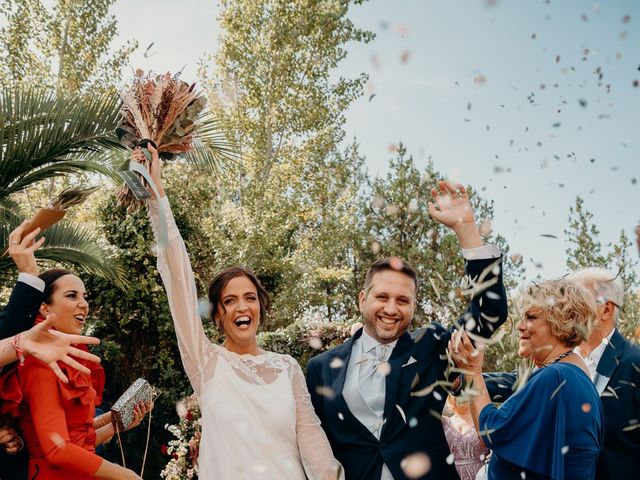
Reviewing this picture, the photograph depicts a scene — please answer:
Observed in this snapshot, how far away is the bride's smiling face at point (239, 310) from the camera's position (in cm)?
326

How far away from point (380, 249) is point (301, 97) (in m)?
6.50

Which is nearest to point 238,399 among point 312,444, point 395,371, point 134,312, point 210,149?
point 312,444

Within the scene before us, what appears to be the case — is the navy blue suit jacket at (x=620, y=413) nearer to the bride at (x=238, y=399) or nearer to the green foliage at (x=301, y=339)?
the bride at (x=238, y=399)

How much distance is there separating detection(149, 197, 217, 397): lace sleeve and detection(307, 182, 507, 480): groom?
673 millimetres

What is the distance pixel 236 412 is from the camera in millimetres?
2934

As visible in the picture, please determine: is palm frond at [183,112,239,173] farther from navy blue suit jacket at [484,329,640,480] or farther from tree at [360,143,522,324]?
tree at [360,143,522,324]

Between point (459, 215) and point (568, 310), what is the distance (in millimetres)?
744

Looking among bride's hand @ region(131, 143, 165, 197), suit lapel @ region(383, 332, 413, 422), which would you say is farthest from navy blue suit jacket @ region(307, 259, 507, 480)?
bride's hand @ region(131, 143, 165, 197)

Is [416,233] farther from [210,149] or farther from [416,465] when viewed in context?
[416,465]

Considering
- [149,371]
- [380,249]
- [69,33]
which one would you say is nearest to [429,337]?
[149,371]

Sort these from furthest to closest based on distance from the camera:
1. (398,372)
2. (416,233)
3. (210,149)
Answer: (416,233), (210,149), (398,372)

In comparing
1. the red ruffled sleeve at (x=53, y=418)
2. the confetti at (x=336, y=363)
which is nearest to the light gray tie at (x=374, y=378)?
the confetti at (x=336, y=363)

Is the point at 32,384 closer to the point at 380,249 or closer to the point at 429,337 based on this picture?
the point at 429,337

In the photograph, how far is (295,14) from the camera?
16.7m
